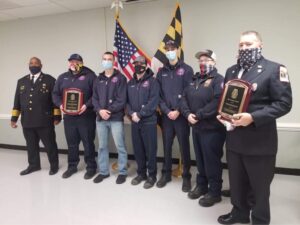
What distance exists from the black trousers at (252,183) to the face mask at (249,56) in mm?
672

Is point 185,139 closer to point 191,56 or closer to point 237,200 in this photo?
point 237,200

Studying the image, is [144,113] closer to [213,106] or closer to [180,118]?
[180,118]

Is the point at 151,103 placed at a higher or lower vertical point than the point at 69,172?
higher

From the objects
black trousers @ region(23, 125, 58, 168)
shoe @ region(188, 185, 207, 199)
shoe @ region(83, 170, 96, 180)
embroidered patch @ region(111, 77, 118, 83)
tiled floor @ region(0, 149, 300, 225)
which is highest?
embroidered patch @ region(111, 77, 118, 83)

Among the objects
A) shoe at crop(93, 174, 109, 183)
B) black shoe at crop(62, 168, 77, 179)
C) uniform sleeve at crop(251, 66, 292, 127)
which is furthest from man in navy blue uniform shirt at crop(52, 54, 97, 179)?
uniform sleeve at crop(251, 66, 292, 127)

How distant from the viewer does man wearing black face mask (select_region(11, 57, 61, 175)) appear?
3455 millimetres

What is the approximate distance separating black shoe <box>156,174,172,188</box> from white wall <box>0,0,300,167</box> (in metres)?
1.46

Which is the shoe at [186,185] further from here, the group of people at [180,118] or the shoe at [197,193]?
the shoe at [197,193]

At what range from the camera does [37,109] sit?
3.45 m

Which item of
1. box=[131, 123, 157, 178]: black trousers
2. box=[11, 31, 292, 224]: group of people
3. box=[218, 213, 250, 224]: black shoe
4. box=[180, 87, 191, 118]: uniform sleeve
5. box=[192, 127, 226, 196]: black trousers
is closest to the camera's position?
box=[11, 31, 292, 224]: group of people

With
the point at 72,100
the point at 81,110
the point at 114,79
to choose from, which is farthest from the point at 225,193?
the point at 72,100

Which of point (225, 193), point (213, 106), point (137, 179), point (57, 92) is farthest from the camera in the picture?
point (57, 92)

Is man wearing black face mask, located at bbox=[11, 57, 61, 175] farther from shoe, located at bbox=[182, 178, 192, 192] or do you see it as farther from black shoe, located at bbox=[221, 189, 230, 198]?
black shoe, located at bbox=[221, 189, 230, 198]

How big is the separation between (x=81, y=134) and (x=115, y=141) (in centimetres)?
49
